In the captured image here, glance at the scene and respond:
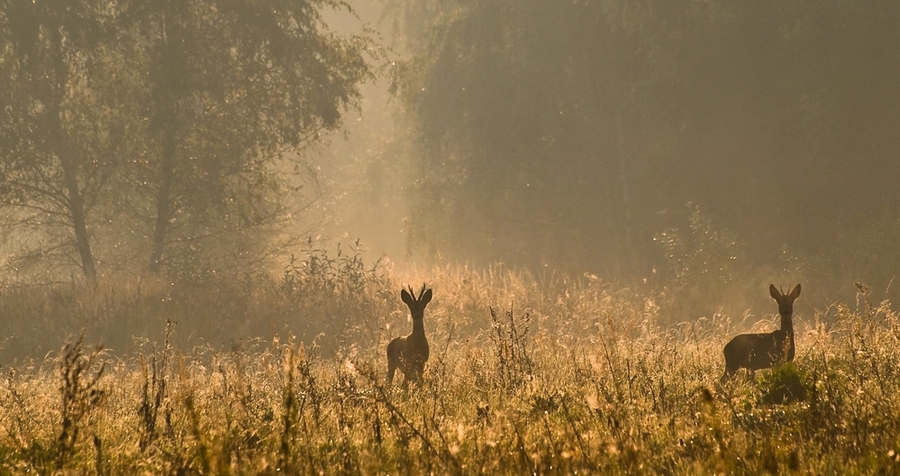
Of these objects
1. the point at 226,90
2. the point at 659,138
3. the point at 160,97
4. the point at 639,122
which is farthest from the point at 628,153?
the point at 160,97

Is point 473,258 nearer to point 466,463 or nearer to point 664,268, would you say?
point 664,268

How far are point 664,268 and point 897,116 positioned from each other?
7277 millimetres

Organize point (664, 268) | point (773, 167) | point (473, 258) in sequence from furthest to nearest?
point (473, 258) < point (664, 268) < point (773, 167)

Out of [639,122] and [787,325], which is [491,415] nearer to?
[787,325]

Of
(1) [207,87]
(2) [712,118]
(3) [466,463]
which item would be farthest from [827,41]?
(3) [466,463]

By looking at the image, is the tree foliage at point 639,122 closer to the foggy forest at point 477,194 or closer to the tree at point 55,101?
the foggy forest at point 477,194

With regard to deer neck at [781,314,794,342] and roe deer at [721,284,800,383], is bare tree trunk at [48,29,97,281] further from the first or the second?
deer neck at [781,314,794,342]

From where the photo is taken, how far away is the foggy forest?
332 inches

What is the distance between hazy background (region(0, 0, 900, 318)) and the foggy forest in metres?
0.08

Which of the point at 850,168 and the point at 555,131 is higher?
the point at 555,131

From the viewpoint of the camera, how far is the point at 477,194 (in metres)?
28.3

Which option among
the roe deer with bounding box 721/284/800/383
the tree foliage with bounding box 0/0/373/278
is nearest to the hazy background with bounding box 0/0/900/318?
the tree foliage with bounding box 0/0/373/278

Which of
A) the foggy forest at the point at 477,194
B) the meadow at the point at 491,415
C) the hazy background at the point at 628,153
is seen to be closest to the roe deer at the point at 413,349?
the foggy forest at the point at 477,194

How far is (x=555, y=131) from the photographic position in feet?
86.2
